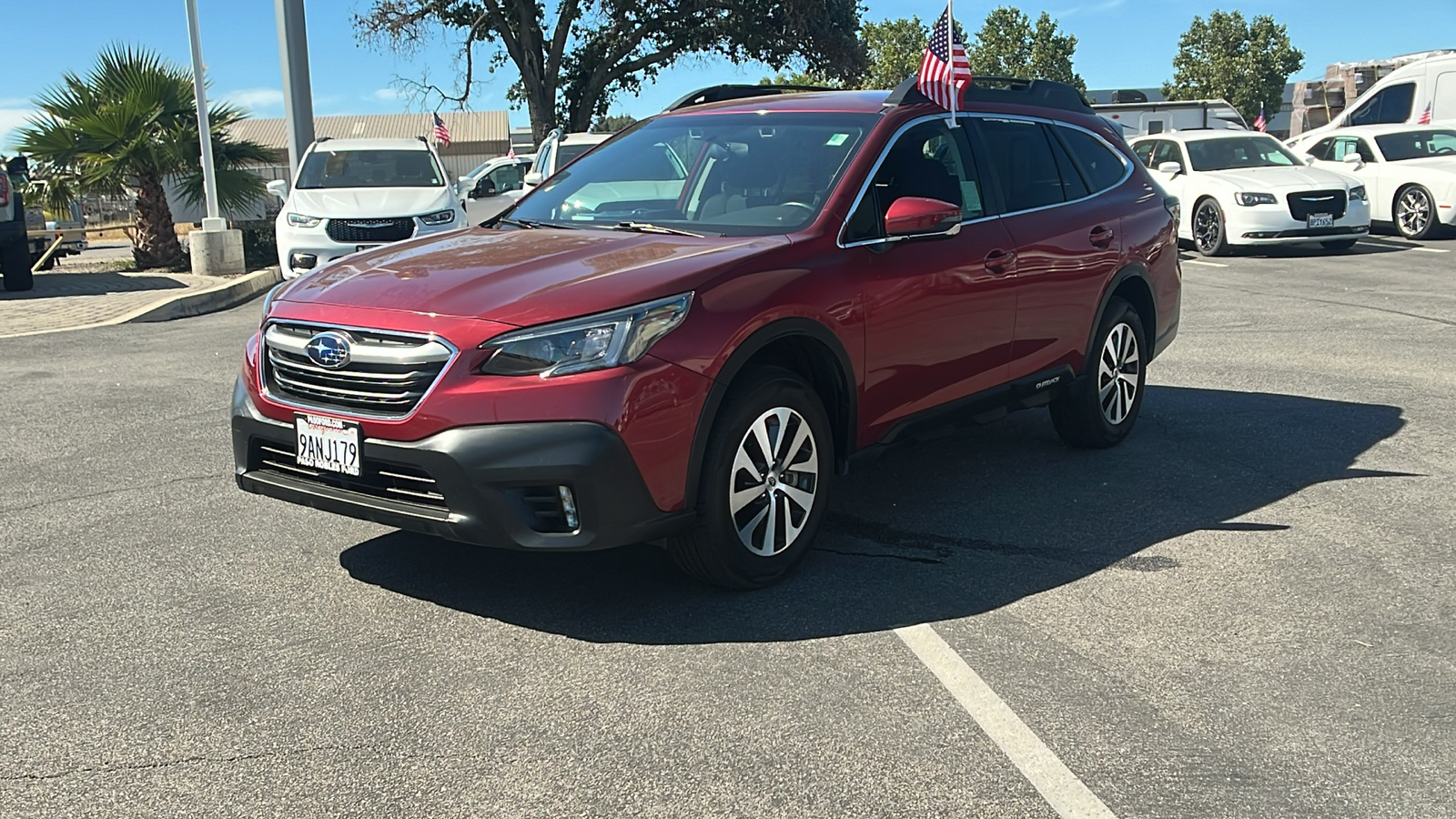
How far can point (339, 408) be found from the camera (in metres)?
4.28

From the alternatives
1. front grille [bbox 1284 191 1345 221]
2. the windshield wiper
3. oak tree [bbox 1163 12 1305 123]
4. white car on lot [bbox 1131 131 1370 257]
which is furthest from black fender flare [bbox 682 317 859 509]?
oak tree [bbox 1163 12 1305 123]

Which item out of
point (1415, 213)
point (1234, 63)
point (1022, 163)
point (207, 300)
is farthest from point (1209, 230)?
point (1234, 63)

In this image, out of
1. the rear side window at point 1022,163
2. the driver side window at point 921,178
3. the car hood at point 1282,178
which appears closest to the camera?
the driver side window at point 921,178

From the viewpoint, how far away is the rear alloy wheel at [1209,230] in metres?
17.7

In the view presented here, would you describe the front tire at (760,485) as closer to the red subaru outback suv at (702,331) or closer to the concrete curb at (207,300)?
the red subaru outback suv at (702,331)

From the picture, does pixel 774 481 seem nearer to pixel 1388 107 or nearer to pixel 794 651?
pixel 794 651

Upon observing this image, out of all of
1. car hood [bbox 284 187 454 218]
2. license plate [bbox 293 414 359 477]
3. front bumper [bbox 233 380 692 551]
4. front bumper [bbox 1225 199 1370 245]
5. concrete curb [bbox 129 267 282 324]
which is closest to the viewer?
front bumper [bbox 233 380 692 551]

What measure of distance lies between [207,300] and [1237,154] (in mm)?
13420

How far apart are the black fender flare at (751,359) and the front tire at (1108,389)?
1.92m

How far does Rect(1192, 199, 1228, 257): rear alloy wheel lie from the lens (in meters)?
17.7

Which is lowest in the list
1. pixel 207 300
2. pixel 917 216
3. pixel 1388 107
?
pixel 207 300

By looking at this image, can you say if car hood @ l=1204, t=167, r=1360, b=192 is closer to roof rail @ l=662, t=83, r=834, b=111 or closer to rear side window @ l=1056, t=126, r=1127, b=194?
rear side window @ l=1056, t=126, r=1127, b=194

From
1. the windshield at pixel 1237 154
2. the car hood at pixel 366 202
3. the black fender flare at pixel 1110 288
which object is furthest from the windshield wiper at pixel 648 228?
the windshield at pixel 1237 154

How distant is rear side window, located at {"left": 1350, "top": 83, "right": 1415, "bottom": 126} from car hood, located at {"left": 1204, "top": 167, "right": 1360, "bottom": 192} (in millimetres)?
5817
